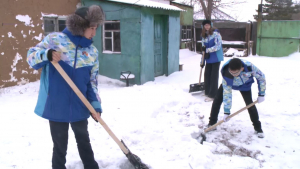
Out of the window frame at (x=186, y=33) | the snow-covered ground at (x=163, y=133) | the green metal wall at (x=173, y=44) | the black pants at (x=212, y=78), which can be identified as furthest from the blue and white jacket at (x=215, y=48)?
the window frame at (x=186, y=33)

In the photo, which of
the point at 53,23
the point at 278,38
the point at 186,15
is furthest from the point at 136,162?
the point at 186,15

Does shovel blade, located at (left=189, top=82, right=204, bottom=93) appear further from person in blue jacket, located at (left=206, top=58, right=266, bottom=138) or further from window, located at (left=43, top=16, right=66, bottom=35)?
window, located at (left=43, top=16, right=66, bottom=35)

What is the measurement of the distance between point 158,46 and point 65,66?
23.9 ft

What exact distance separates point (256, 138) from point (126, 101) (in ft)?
10.0

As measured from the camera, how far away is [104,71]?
356 inches

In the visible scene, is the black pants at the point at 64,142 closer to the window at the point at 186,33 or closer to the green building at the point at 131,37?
the green building at the point at 131,37

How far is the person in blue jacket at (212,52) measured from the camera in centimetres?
660

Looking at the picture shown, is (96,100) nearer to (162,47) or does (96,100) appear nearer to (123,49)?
(123,49)

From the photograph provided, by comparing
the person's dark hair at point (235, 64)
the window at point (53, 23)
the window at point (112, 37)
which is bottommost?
the person's dark hair at point (235, 64)

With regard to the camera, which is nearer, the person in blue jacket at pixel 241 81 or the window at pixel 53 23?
the person in blue jacket at pixel 241 81

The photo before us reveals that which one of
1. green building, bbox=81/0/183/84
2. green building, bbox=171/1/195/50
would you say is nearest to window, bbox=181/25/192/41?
green building, bbox=171/1/195/50

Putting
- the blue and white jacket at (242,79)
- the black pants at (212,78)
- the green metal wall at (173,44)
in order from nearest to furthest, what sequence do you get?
the blue and white jacket at (242,79) → the black pants at (212,78) → the green metal wall at (173,44)

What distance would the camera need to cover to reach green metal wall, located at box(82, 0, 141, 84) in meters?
8.14

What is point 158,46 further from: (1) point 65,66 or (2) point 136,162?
(1) point 65,66
